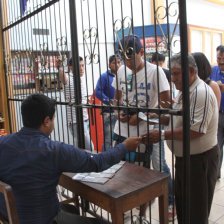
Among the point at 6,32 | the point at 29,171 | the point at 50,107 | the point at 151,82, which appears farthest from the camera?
the point at 6,32

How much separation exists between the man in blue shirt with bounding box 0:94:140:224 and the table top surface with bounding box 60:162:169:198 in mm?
104

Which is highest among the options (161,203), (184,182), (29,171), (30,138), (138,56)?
(138,56)

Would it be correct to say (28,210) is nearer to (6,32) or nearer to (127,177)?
(127,177)

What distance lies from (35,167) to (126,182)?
490mm

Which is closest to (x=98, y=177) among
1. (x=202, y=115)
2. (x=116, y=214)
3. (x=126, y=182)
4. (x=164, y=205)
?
(x=126, y=182)

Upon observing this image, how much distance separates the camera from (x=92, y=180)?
1.56m

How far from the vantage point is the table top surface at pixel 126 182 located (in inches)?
54.8

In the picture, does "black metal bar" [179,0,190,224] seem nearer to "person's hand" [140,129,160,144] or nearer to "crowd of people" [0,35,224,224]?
"crowd of people" [0,35,224,224]

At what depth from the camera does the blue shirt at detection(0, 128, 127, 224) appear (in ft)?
4.46

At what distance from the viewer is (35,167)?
136 centimetres

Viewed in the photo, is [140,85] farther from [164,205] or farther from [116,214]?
[116,214]

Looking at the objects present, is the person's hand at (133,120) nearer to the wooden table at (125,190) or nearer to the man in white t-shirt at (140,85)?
the man in white t-shirt at (140,85)

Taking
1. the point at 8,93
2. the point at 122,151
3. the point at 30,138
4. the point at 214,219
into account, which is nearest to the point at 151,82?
the point at 122,151

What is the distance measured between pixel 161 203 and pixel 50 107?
842 millimetres
